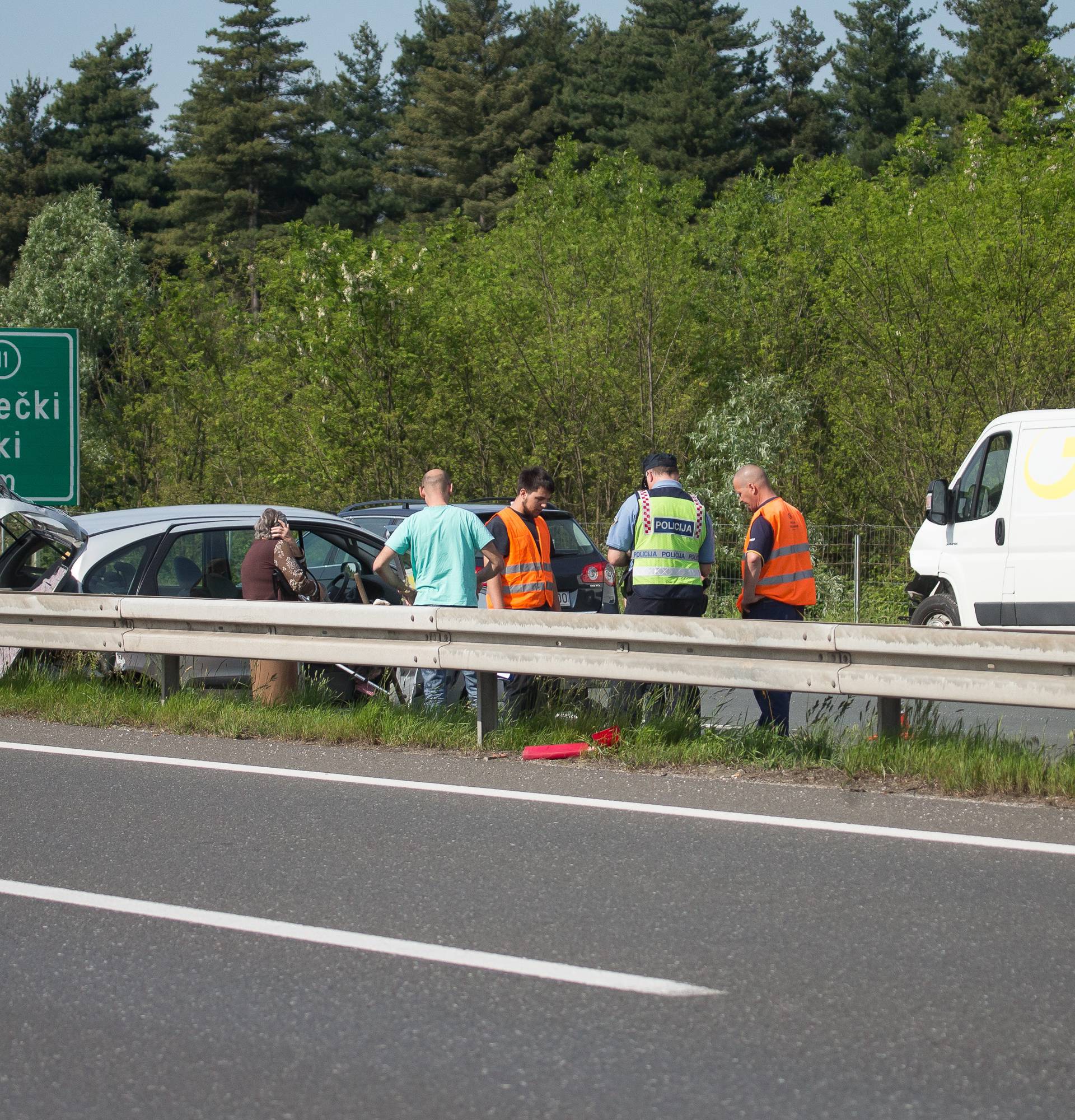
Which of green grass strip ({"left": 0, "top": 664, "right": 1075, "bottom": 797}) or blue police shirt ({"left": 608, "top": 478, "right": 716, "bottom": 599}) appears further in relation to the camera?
blue police shirt ({"left": 608, "top": 478, "right": 716, "bottom": 599})

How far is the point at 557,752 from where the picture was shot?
8.37 meters

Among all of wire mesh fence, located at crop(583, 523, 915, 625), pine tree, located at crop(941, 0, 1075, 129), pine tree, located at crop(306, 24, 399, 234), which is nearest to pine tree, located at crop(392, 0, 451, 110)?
pine tree, located at crop(306, 24, 399, 234)

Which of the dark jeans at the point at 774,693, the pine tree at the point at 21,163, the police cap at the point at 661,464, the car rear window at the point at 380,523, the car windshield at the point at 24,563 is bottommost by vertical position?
the dark jeans at the point at 774,693

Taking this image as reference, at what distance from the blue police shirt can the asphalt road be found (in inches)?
72.4

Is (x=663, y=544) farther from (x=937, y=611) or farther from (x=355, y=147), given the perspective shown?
(x=355, y=147)

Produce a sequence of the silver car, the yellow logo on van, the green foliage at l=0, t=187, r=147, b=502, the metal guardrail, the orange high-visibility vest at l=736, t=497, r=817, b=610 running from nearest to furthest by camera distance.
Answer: the metal guardrail
the orange high-visibility vest at l=736, t=497, r=817, b=610
the silver car
the yellow logo on van
the green foliage at l=0, t=187, r=147, b=502

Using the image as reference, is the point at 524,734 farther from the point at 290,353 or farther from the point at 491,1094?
the point at 290,353

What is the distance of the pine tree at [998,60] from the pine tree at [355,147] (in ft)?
70.7

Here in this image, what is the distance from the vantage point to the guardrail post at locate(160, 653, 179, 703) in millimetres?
10039

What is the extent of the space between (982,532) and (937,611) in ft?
3.10

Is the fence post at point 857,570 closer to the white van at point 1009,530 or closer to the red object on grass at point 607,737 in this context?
the white van at point 1009,530

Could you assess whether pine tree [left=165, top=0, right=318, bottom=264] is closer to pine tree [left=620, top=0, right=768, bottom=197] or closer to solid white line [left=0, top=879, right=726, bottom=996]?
pine tree [left=620, top=0, right=768, bottom=197]

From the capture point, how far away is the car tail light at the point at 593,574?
46.3 feet

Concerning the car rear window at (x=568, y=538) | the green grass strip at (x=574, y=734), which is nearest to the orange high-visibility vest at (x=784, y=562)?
the green grass strip at (x=574, y=734)
